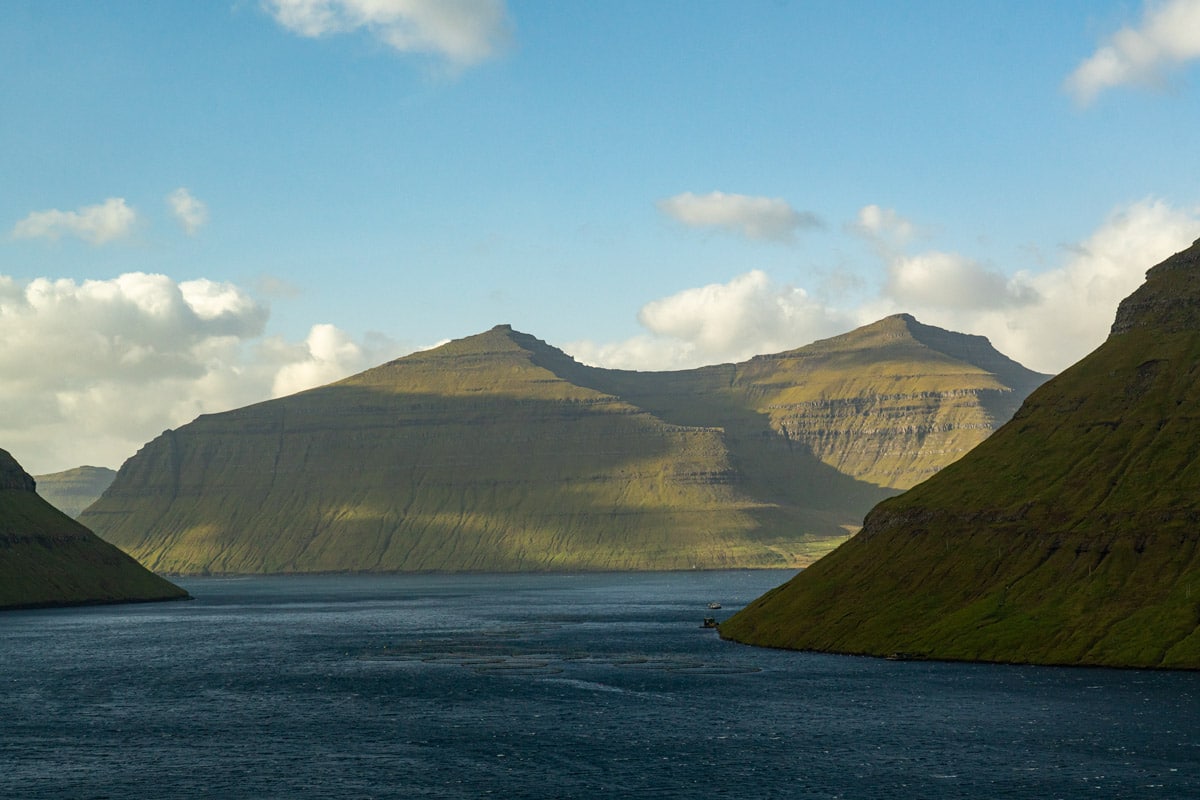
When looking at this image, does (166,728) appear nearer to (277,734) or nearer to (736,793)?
(277,734)

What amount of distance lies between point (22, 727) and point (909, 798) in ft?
361

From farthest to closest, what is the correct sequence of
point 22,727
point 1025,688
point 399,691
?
point 399,691
point 1025,688
point 22,727

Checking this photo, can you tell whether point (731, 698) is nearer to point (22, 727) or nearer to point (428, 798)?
point (428, 798)

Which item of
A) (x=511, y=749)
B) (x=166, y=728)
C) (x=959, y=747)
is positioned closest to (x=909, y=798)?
(x=959, y=747)

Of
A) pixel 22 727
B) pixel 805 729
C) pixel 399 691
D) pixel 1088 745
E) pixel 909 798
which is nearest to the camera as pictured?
pixel 909 798

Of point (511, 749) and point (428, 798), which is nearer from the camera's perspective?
point (428, 798)

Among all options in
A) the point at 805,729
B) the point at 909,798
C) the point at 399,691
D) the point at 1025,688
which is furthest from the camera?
the point at 399,691

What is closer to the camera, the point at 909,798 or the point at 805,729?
the point at 909,798

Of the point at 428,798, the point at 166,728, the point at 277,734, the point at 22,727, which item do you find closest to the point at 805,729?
the point at 428,798

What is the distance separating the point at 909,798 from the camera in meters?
116

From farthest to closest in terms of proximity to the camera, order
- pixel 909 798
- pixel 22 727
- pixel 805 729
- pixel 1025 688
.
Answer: pixel 1025 688, pixel 22 727, pixel 805 729, pixel 909 798

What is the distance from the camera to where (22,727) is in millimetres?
163250

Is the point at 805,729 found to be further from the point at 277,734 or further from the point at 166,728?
the point at 166,728

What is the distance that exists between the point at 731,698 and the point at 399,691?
50.8 meters
